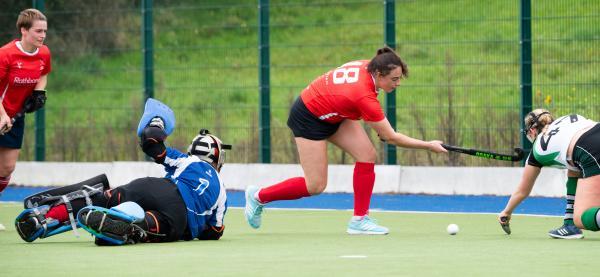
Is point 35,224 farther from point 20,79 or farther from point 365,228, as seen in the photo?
point 365,228

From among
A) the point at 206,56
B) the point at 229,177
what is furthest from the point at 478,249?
the point at 206,56

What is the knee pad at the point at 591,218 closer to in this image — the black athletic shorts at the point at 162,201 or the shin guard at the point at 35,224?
the black athletic shorts at the point at 162,201

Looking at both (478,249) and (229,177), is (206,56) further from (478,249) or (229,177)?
(478,249)

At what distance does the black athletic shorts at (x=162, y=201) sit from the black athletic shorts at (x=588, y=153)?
3.10 m

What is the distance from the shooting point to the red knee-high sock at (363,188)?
37.8 feet

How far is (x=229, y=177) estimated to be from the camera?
59.4 ft

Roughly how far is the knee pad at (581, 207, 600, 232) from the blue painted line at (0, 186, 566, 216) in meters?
3.54

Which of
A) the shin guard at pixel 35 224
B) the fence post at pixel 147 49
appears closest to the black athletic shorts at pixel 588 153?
the shin guard at pixel 35 224

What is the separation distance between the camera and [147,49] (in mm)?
19172

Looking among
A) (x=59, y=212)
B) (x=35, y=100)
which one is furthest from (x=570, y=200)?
(x=35, y=100)

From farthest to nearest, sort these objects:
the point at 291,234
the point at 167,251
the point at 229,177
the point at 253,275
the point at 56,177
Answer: the point at 56,177 → the point at 229,177 → the point at 291,234 → the point at 167,251 → the point at 253,275

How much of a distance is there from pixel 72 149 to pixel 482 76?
21.2ft

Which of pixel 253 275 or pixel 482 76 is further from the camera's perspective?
pixel 482 76

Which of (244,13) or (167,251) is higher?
(244,13)
